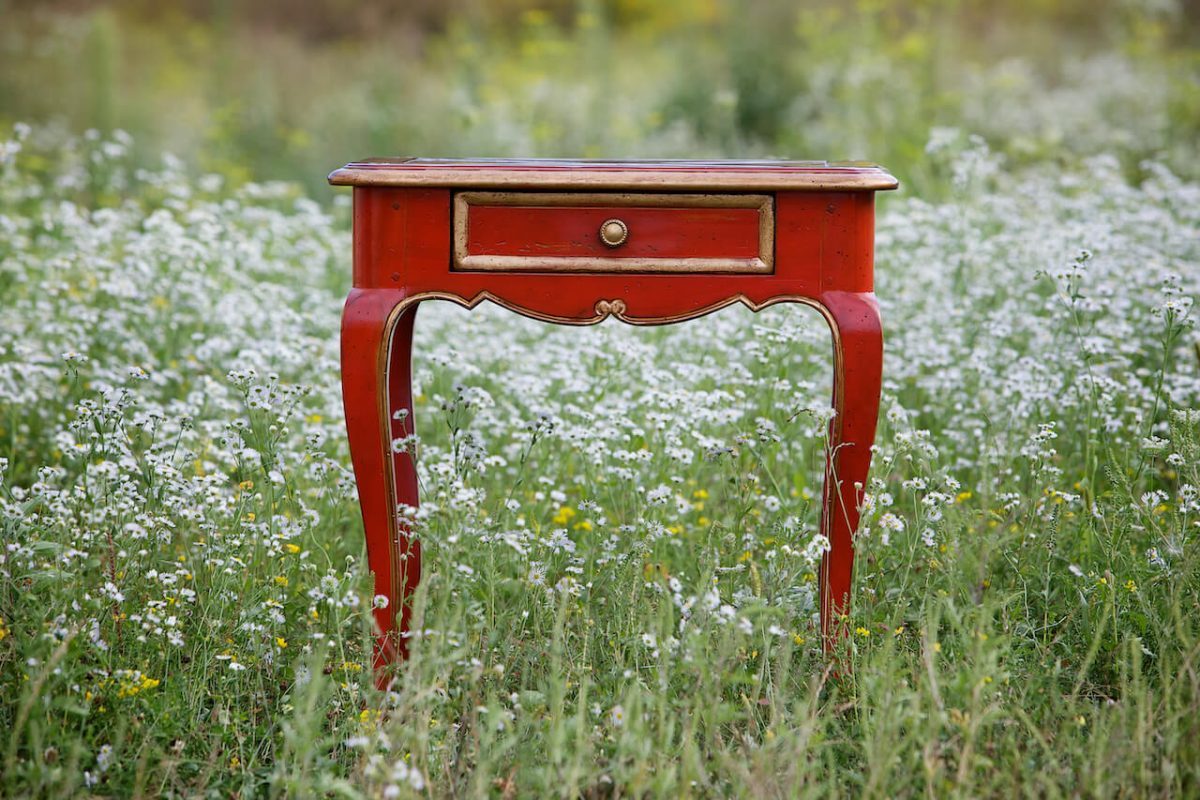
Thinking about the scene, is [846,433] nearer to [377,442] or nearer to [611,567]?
[611,567]

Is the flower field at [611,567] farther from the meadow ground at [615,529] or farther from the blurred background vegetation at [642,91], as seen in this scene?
the blurred background vegetation at [642,91]

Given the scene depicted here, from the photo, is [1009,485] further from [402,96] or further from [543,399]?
[402,96]

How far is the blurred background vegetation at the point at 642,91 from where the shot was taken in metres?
6.94

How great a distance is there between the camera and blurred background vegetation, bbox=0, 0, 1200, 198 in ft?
22.8

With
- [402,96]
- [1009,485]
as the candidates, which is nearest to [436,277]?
[1009,485]

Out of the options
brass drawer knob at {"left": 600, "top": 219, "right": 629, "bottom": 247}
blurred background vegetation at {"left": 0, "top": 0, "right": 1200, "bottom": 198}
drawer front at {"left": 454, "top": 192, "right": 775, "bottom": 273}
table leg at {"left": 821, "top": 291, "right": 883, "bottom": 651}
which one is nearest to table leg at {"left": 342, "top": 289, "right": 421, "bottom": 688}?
drawer front at {"left": 454, "top": 192, "right": 775, "bottom": 273}

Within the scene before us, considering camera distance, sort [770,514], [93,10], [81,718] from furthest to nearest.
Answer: [93,10], [770,514], [81,718]

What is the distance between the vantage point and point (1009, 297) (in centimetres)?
410

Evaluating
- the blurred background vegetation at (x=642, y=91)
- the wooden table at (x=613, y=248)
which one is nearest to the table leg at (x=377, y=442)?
the wooden table at (x=613, y=248)

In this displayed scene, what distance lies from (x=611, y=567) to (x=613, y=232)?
82 cm

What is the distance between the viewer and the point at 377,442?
8.03 feet

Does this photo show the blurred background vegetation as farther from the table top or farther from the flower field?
the table top

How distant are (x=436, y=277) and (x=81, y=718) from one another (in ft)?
3.68

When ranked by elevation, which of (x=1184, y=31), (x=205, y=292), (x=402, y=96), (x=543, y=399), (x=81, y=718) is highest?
(x=1184, y=31)
